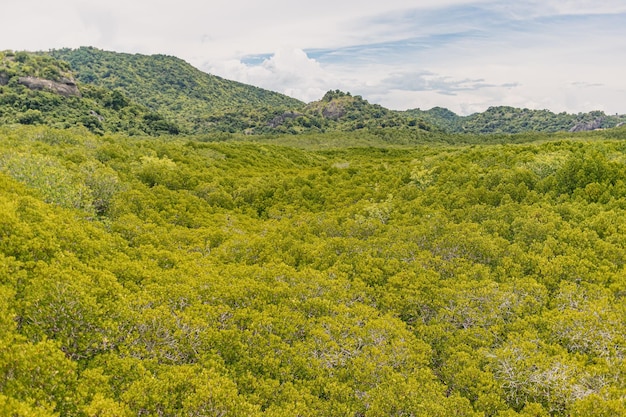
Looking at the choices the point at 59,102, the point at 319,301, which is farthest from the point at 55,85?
the point at 319,301

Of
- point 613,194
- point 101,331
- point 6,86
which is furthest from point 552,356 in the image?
point 6,86

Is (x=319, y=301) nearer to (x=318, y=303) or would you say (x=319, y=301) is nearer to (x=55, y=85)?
(x=318, y=303)

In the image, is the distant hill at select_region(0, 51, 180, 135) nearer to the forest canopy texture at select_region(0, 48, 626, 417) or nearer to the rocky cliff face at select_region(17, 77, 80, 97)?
the rocky cliff face at select_region(17, 77, 80, 97)

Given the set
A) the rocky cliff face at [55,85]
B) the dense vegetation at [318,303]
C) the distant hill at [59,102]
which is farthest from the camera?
the rocky cliff face at [55,85]

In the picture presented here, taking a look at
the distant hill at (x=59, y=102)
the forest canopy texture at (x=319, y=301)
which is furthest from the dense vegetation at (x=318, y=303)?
the distant hill at (x=59, y=102)

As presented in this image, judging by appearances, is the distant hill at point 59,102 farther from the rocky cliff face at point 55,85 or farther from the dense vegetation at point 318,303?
the dense vegetation at point 318,303

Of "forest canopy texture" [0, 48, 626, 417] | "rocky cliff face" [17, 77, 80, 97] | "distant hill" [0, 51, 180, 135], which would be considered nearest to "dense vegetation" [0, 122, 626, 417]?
"forest canopy texture" [0, 48, 626, 417]
